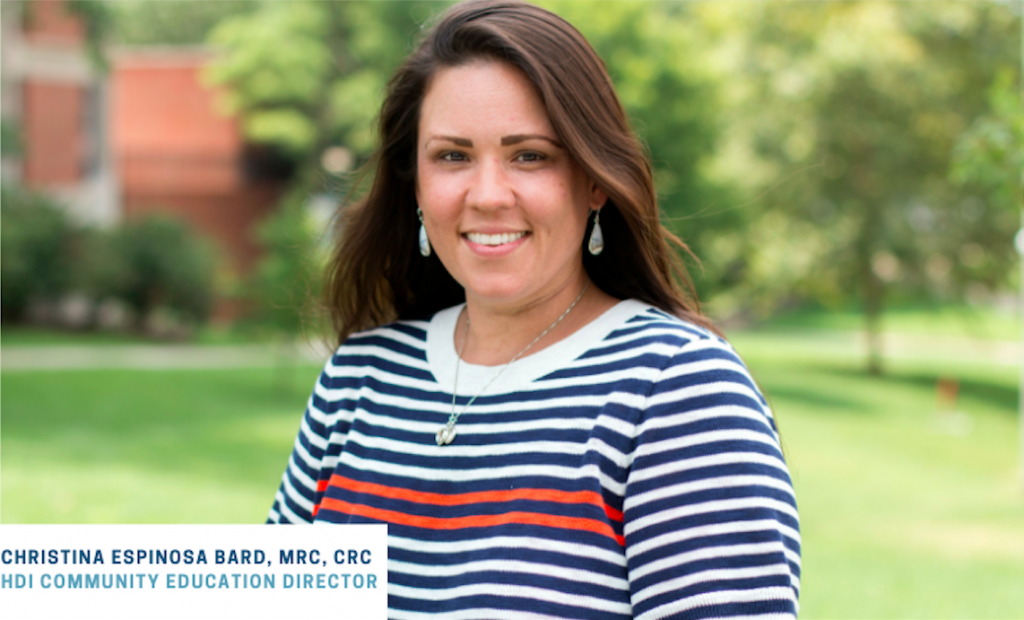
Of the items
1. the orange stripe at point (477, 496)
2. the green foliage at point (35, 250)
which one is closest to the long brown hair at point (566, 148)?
the orange stripe at point (477, 496)

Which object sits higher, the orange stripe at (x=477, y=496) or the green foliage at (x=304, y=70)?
the green foliage at (x=304, y=70)

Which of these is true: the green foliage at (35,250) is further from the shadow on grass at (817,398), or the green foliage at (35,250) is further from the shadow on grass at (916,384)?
the shadow on grass at (916,384)

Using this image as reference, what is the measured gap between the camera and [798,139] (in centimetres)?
2058

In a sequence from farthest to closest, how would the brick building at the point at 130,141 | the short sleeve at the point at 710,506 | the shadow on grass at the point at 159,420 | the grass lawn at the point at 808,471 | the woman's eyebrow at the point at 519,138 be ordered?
the brick building at the point at 130,141 < the shadow on grass at the point at 159,420 < the grass lawn at the point at 808,471 < the woman's eyebrow at the point at 519,138 < the short sleeve at the point at 710,506

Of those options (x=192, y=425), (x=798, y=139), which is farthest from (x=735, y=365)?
(x=798, y=139)

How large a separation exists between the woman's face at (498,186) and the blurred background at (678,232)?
5.01m

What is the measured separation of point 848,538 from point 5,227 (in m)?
15.1

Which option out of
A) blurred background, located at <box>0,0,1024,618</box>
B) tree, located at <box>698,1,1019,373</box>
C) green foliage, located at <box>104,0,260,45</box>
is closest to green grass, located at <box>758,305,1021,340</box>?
blurred background, located at <box>0,0,1024,618</box>

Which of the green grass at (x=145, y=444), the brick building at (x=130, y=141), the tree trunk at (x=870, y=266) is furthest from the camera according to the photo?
the tree trunk at (x=870, y=266)

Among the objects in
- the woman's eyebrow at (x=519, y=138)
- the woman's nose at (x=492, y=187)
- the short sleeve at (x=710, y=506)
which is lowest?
the short sleeve at (x=710, y=506)

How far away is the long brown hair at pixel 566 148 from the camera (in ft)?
4.89

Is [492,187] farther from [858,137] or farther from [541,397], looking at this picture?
[858,137]

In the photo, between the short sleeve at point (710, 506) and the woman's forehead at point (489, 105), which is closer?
the short sleeve at point (710, 506)

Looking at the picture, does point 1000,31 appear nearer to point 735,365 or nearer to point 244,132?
point 244,132
